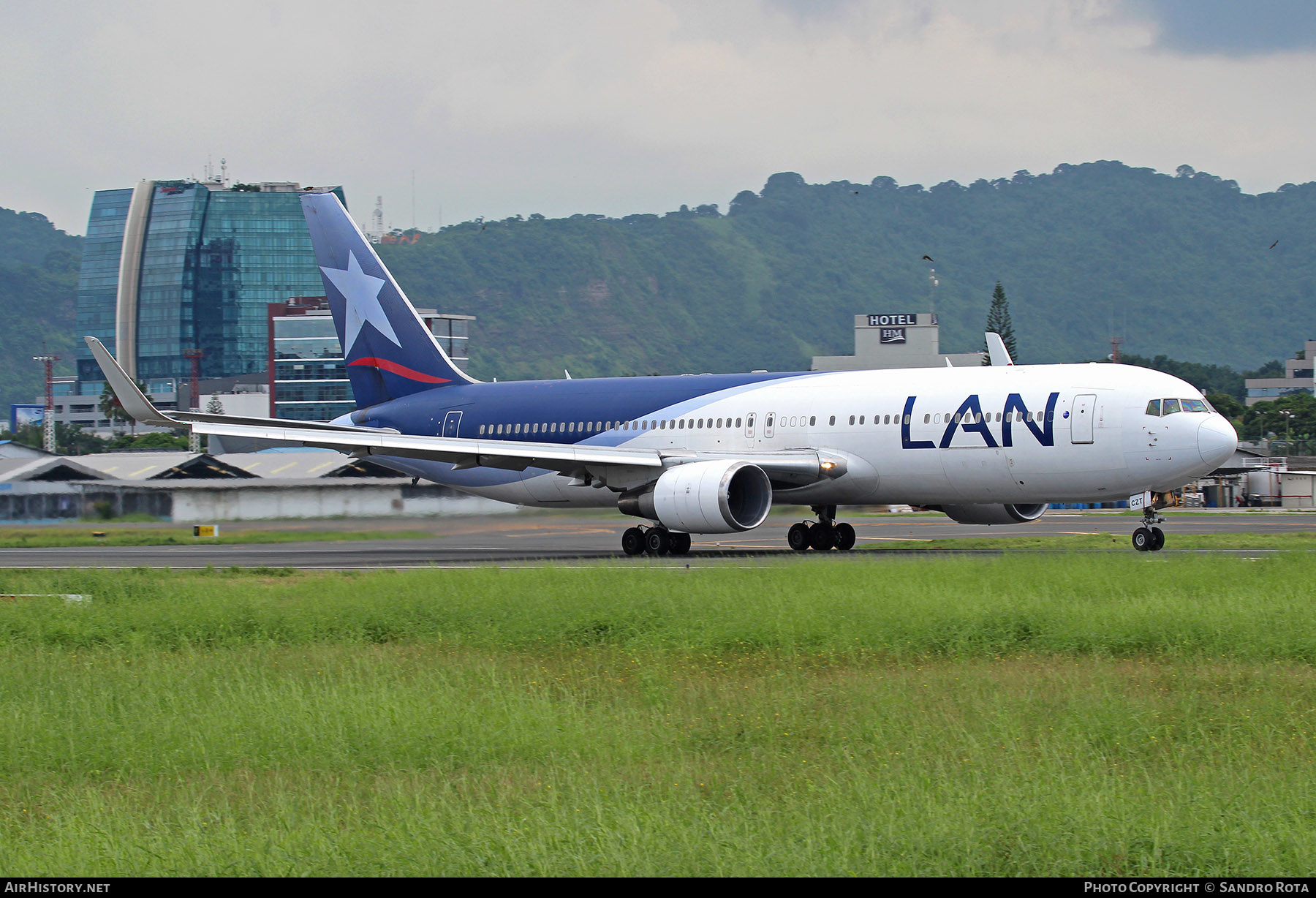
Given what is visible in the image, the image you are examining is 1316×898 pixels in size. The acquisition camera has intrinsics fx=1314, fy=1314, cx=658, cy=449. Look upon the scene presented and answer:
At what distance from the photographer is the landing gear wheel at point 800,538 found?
97.5 ft

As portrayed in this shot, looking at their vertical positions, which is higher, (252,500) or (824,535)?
(252,500)

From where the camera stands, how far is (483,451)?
28.5 metres

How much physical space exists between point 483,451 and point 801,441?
6.93 meters

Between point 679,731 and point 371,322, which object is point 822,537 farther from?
point 679,731

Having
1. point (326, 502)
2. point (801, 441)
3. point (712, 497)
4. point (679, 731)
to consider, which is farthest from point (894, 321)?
point (679, 731)

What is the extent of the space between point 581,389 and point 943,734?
997 inches

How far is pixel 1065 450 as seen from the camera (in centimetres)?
2548

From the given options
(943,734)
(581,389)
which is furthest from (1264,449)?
(943,734)

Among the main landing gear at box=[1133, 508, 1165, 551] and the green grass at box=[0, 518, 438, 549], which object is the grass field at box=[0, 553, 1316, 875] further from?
the green grass at box=[0, 518, 438, 549]

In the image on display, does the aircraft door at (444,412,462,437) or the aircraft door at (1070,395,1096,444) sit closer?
the aircraft door at (1070,395,1096,444)

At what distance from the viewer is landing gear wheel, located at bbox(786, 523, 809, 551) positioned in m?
29.7

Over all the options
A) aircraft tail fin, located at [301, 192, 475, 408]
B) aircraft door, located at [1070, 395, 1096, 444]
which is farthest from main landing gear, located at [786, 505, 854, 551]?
aircraft tail fin, located at [301, 192, 475, 408]

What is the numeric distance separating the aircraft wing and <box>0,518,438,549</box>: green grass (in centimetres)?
331
